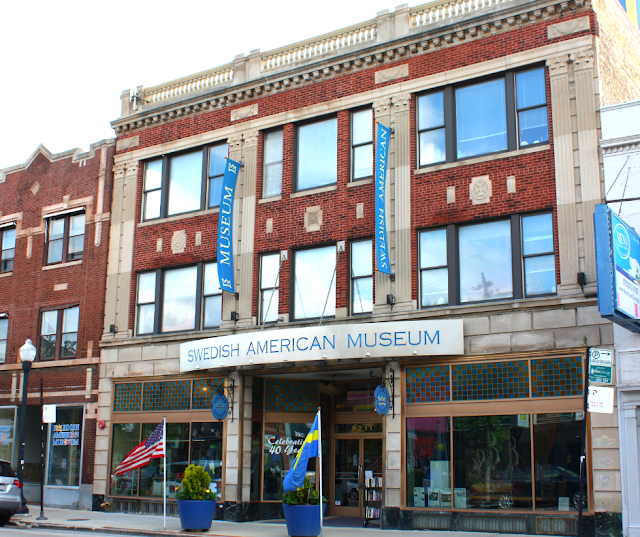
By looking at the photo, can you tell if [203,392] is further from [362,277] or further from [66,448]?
[66,448]

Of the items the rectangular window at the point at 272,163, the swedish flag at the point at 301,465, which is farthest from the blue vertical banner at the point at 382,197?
the swedish flag at the point at 301,465

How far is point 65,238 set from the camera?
92.3 ft

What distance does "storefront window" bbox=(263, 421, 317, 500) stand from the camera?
2250cm

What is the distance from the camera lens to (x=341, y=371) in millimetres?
21312

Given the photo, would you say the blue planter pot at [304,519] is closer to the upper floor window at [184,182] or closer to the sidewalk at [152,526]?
the sidewalk at [152,526]

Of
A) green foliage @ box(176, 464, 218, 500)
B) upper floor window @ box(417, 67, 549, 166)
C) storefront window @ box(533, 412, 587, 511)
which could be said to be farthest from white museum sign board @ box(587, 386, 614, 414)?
green foliage @ box(176, 464, 218, 500)

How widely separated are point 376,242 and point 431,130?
353 centimetres

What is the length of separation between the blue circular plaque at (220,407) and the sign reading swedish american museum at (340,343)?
1.17 metres

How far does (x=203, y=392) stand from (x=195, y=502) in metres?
5.06

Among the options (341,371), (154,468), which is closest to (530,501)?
(341,371)

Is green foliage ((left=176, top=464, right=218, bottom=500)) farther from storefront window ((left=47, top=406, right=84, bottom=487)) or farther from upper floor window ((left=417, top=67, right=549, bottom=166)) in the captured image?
upper floor window ((left=417, top=67, right=549, bottom=166))

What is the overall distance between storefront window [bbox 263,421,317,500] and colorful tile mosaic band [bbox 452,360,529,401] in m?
5.96

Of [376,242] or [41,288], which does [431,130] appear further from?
[41,288]

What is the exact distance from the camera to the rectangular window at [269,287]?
2252 centimetres
